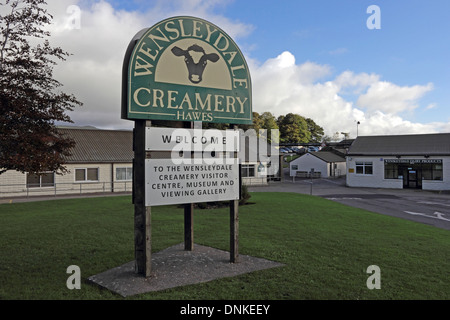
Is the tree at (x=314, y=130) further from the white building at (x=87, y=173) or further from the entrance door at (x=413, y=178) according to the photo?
the white building at (x=87, y=173)

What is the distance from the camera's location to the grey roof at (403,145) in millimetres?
34062

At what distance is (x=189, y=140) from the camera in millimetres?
7031

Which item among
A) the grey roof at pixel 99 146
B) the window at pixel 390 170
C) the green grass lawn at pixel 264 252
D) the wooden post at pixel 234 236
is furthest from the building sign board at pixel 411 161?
the wooden post at pixel 234 236

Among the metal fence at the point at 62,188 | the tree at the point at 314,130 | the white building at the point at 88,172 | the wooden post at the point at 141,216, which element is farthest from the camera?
the tree at the point at 314,130

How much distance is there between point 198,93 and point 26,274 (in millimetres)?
4722

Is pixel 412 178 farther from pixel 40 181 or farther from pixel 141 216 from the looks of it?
pixel 141 216

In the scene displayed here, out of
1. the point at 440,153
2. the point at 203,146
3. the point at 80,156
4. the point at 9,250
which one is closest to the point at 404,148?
the point at 440,153

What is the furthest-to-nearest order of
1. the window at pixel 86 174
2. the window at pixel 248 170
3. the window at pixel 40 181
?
1. the window at pixel 248 170
2. the window at pixel 86 174
3. the window at pixel 40 181

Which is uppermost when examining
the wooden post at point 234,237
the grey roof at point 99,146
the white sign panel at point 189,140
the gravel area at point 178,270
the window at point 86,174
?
the grey roof at point 99,146

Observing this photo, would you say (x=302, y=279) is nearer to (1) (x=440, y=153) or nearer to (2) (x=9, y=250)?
(2) (x=9, y=250)

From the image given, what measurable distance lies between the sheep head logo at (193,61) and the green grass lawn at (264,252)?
4024mm

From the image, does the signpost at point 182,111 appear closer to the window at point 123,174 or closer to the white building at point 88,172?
the white building at point 88,172

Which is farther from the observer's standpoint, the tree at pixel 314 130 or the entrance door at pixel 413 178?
the tree at pixel 314 130

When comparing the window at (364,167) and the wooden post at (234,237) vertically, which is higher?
the window at (364,167)
